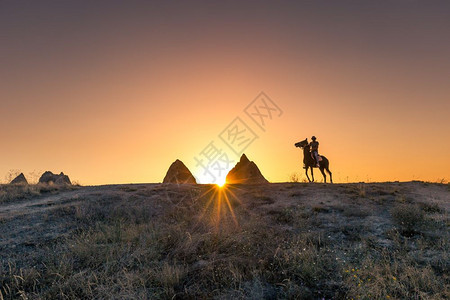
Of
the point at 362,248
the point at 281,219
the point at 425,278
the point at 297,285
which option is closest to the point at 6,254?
the point at 297,285

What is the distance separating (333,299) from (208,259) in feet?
11.2

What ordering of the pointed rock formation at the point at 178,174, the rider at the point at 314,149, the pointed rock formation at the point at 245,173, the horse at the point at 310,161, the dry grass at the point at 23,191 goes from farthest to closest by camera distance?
the pointed rock formation at the point at 178,174 < the pointed rock formation at the point at 245,173 < the horse at the point at 310,161 < the rider at the point at 314,149 < the dry grass at the point at 23,191

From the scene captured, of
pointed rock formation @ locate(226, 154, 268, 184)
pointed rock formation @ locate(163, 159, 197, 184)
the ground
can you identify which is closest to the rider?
the ground

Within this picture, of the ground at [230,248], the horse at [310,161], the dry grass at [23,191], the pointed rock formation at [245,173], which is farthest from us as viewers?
the pointed rock formation at [245,173]

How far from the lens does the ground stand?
20.2 feet

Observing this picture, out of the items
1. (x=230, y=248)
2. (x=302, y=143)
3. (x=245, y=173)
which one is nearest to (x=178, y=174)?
(x=245, y=173)

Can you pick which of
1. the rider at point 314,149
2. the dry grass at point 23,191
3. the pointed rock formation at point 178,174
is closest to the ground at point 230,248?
the dry grass at point 23,191

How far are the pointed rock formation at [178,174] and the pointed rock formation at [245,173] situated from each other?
4725mm

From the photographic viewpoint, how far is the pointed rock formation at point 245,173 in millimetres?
31969

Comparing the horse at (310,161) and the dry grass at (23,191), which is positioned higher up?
the horse at (310,161)

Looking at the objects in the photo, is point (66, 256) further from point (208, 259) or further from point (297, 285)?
point (297, 285)

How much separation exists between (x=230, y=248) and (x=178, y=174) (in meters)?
25.6

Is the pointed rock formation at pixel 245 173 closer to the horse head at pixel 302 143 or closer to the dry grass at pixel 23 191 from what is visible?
the horse head at pixel 302 143

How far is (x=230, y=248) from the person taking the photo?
27.6ft
